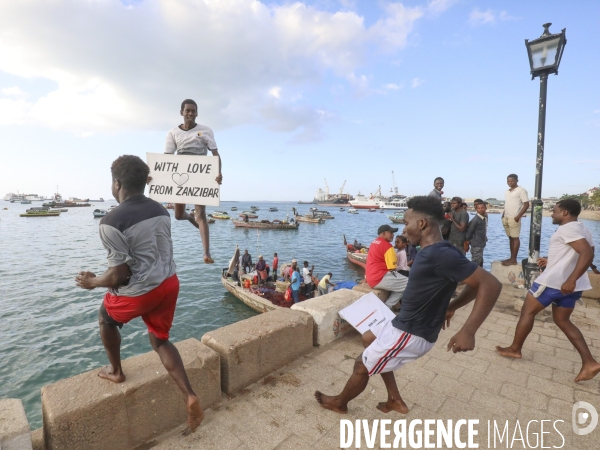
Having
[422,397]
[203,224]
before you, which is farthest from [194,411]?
[422,397]

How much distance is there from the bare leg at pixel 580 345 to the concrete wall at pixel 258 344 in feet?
10.3

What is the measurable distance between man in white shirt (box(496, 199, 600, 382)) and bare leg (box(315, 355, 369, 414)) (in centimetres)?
273

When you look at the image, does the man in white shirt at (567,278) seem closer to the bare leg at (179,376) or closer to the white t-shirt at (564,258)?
the white t-shirt at (564,258)

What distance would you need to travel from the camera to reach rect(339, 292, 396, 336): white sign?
4007 millimetres

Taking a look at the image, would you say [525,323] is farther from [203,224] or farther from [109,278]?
[109,278]

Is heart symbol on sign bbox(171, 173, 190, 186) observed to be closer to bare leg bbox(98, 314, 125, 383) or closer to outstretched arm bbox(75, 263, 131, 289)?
outstretched arm bbox(75, 263, 131, 289)

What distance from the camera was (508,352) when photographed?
4242mm

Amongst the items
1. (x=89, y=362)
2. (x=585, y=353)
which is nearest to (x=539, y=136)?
(x=585, y=353)

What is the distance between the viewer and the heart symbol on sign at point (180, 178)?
3.32m

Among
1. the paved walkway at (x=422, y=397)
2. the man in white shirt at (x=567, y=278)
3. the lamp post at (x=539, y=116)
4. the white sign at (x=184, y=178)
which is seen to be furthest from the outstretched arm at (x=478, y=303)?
the lamp post at (x=539, y=116)

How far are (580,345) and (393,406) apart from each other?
257cm

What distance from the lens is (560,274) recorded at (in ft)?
12.2

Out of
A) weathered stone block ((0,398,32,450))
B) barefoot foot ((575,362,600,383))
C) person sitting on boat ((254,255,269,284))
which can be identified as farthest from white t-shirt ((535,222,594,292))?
person sitting on boat ((254,255,269,284))

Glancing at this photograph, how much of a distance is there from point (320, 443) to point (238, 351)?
3.92ft
